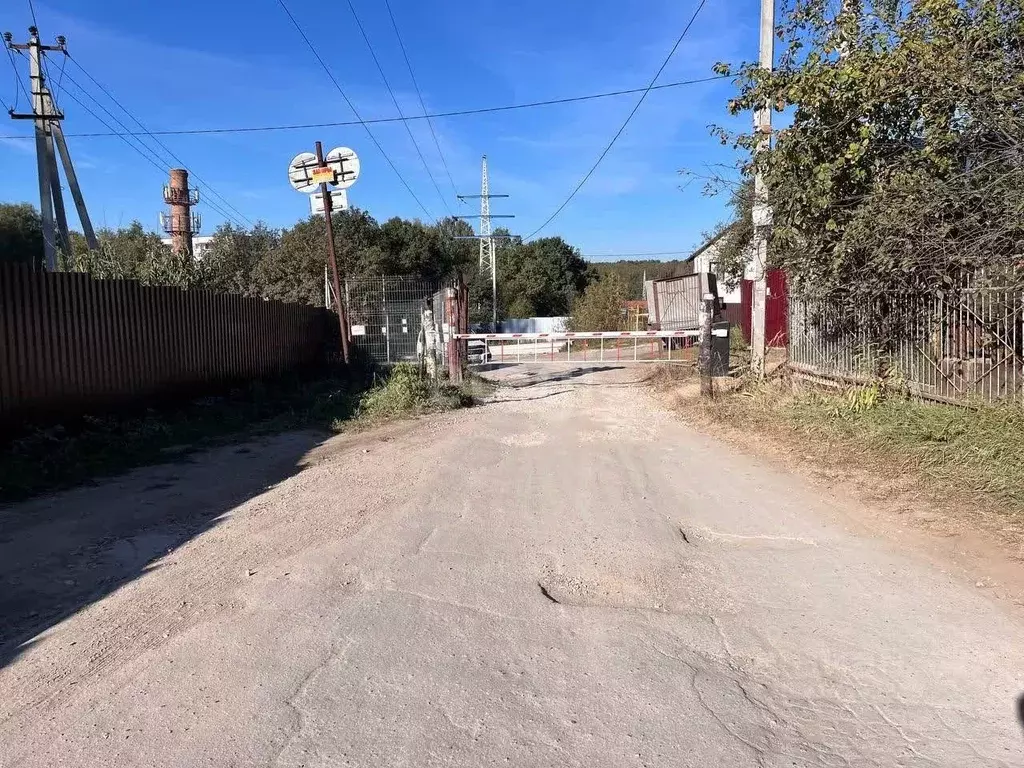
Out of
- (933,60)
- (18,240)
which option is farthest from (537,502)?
(18,240)

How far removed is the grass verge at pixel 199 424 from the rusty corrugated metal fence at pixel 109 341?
1.19 feet

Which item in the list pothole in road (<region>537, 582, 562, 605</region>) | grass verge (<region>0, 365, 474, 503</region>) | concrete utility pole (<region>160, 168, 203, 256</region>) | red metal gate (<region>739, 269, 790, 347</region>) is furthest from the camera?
concrete utility pole (<region>160, 168, 203, 256</region>)

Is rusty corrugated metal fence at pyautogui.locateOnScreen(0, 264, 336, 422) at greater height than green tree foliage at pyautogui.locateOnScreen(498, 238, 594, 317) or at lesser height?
lesser

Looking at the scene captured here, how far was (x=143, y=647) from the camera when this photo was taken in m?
3.86

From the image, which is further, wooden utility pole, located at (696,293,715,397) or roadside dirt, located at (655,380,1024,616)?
wooden utility pole, located at (696,293,715,397)

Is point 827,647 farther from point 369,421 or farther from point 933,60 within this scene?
point 369,421

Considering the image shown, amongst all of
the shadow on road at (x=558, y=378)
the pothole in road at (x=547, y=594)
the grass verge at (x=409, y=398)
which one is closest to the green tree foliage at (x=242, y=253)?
the shadow on road at (x=558, y=378)

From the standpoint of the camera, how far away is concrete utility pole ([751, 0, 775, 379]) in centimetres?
1078

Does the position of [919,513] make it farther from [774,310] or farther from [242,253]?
[242,253]

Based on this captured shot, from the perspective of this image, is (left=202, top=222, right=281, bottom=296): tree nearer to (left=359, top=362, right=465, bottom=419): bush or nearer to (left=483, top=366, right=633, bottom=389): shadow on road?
(left=483, top=366, right=633, bottom=389): shadow on road

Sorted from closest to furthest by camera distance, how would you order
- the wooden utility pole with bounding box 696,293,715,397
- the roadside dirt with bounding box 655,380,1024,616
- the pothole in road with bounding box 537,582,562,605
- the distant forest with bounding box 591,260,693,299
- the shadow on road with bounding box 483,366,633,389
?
the pothole in road with bounding box 537,582,562,605 < the roadside dirt with bounding box 655,380,1024,616 < the wooden utility pole with bounding box 696,293,715,397 < the shadow on road with bounding box 483,366,633,389 < the distant forest with bounding box 591,260,693,299

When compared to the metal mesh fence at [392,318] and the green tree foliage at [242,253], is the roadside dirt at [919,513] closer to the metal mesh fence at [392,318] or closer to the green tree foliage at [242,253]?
the metal mesh fence at [392,318]

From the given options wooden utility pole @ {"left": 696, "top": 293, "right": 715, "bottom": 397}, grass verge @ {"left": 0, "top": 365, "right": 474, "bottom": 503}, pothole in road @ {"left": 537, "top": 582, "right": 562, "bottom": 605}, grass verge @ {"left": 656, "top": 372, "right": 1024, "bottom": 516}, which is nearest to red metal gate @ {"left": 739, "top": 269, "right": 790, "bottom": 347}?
wooden utility pole @ {"left": 696, "top": 293, "right": 715, "bottom": 397}

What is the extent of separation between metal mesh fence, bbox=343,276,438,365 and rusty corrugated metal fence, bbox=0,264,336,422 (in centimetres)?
533
